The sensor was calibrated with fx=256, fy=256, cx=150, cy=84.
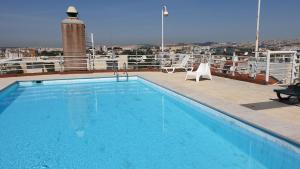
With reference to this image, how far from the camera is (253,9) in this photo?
12.7 m

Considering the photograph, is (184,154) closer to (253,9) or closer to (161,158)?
(161,158)

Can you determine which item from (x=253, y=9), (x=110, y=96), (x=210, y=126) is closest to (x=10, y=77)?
(x=110, y=96)

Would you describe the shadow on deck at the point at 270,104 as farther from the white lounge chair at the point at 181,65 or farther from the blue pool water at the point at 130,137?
the white lounge chair at the point at 181,65

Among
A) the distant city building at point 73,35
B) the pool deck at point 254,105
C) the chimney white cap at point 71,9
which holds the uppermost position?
the chimney white cap at point 71,9

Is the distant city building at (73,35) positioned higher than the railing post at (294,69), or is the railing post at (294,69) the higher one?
the distant city building at (73,35)

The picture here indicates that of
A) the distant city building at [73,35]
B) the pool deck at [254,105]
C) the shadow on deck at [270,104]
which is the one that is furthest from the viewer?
the distant city building at [73,35]

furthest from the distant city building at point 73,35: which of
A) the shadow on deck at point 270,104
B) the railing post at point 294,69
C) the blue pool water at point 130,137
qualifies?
the shadow on deck at point 270,104

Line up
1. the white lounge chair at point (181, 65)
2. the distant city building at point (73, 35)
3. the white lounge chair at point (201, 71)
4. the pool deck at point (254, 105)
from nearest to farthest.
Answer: the pool deck at point (254, 105) < the white lounge chair at point (201, 71) < the white lounge chair at point (181, 65) < the distant city building at point (73, 35)

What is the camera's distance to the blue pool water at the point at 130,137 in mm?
3578

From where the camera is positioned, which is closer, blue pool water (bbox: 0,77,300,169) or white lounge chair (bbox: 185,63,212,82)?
blue pool water (bbox: 0,77,300,169)

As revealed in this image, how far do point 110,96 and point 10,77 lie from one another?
5.64 meters

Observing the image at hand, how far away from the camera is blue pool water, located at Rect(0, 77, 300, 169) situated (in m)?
3.58

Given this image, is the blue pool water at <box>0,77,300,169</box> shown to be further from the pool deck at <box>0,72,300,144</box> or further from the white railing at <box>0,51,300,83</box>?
the white railing at <box>0,51,300,83</box>

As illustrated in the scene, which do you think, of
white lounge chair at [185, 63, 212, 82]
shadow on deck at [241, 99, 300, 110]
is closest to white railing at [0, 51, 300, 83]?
white lounge chair at [185, 63, 212, 82]
